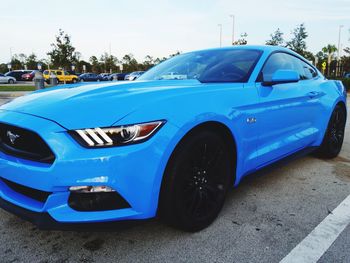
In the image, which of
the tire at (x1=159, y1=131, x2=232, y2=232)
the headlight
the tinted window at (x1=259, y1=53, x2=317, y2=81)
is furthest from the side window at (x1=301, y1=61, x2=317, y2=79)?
the headlight

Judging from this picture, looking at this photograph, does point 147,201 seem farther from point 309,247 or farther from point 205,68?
point 205,68

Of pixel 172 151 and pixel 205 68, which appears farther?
pixel 205 68

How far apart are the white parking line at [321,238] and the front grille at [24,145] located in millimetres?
1572

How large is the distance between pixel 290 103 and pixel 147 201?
6.19ft

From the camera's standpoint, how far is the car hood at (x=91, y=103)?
1861 mm

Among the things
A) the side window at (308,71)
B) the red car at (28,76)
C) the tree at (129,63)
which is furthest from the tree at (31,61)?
the side window at (308,71)

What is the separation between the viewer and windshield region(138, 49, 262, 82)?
2898mm

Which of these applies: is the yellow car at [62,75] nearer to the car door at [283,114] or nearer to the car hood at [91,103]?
the car door at [283,114]

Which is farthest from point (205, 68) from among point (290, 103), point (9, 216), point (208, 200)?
point (9, 216)

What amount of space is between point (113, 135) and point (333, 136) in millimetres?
3471

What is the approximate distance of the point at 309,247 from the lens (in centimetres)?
213

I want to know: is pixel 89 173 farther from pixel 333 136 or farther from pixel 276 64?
pixel 333 136

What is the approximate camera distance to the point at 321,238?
226 centimetres

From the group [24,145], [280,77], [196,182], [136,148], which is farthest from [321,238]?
[24,145]
